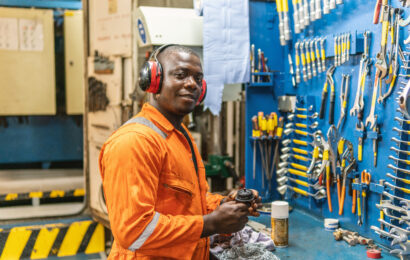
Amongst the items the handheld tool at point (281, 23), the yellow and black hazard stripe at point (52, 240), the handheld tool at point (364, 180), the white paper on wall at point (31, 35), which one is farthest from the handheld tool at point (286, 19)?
the white paper on wall at point (31, 35)

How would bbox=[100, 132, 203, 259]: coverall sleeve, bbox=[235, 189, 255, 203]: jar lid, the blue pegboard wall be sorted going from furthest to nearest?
1. the blue pegboard wall
2. bbox=[235, 189, 255, 203]: jar lid
3. bbox=[100, 132, 203, 259]: coverall sleeve

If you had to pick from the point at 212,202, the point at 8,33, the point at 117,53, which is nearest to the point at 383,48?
the point at 212,202

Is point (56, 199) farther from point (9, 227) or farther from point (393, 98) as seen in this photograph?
point (393, 98)

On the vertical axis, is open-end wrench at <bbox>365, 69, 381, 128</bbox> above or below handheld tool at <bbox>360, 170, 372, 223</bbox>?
above

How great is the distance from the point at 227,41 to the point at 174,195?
135 cm

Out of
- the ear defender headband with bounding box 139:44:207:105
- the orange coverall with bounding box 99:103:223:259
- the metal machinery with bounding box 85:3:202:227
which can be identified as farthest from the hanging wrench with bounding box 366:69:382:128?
the metal machinery with bounding box 85:3:202:227

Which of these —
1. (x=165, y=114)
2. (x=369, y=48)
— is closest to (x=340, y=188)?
(x=369, y=48)

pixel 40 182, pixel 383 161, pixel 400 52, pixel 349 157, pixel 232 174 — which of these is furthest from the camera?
pixel 40 182

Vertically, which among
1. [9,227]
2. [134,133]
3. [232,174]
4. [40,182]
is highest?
[134,133]

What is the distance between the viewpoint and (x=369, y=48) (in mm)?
2043

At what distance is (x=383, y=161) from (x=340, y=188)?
330mm

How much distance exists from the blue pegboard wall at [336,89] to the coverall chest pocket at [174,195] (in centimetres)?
94

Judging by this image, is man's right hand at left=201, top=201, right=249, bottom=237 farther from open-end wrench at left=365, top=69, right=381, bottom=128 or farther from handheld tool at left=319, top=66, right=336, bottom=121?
handheld tool at left=319, top=66, right=336, bottom=121

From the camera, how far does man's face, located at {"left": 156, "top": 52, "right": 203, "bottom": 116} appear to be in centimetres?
168
